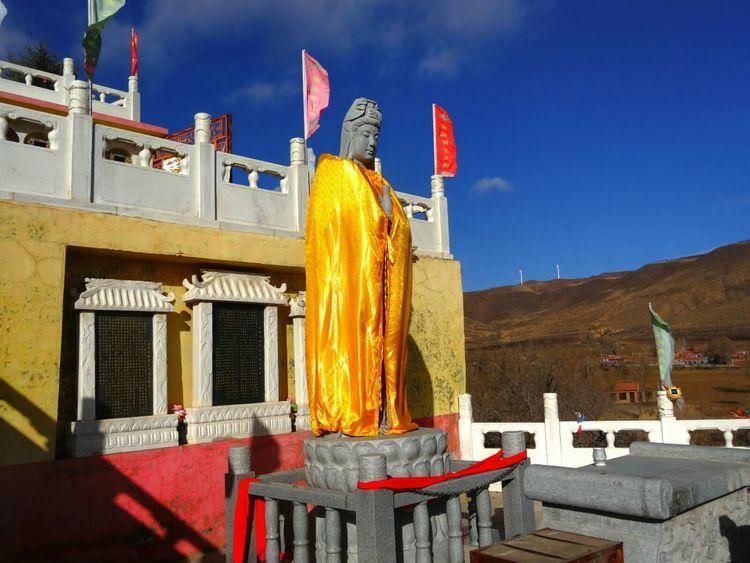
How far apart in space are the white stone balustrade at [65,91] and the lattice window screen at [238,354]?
5954mm

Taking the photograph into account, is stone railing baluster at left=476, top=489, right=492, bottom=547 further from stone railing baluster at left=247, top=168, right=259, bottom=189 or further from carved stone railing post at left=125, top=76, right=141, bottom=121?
carved stone railing post at left=125, top=76, right=141, bottom=121

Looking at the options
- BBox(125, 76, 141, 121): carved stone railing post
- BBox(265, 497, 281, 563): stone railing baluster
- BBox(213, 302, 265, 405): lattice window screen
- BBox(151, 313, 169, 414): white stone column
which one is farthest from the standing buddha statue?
BBox(125, 76, 141, 121): carved stone railing post

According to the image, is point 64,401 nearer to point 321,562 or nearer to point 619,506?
point 321,562

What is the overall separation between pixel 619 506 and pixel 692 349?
39.6 m

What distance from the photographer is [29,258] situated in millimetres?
6066

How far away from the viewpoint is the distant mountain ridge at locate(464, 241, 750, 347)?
42344 mm

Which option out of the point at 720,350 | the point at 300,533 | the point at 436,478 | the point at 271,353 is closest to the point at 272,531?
the point at 300,533

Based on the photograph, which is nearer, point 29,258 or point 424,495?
point 424,495

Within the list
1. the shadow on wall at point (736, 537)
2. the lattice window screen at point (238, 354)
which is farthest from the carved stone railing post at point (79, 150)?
the shadow on wall at point (736, 537)

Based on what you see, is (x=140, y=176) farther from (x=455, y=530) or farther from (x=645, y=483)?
(x=645, y=483)

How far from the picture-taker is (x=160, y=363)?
715cm

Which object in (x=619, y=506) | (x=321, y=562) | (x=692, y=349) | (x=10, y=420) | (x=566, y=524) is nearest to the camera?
(x=619, y=506)

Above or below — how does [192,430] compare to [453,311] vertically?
below

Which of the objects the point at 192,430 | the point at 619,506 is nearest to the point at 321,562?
the point at 619,506
